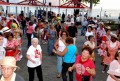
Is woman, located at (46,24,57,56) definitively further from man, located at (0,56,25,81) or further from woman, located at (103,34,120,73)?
man, located at (0,56,25,81)

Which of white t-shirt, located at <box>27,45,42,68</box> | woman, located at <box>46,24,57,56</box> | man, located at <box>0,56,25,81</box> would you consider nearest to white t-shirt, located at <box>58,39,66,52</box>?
white t-shirt, located at <box>27,45,42,68</box>

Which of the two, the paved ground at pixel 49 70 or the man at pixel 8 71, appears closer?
the man at pixel 8 71

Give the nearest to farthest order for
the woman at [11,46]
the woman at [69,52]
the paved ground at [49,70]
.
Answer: the woman at [69,52] → the woman at [11,46] → the paved ground at [49,70]

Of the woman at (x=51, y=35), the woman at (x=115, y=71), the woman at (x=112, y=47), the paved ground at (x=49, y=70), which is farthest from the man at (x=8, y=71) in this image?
the woman at (x=51, y=35)

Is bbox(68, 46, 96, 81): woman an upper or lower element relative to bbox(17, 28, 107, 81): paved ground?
upper

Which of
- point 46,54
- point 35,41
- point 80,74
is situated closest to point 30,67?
point 35,41

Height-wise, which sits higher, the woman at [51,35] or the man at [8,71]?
the man at [8,71]

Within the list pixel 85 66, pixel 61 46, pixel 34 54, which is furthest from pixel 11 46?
pixel 85 66

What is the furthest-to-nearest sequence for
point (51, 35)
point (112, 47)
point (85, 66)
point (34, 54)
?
point (51, 35), point (112, 47), point (34, 54), point (85, 66)

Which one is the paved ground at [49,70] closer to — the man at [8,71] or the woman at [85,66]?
the woman at [85,66]

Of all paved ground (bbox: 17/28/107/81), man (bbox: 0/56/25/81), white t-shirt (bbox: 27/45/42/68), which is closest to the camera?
man (bbox: 0/56/25/81)

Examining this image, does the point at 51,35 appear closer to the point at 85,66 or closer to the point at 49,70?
the point at 49,70

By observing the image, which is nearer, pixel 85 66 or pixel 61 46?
pixel 85 66

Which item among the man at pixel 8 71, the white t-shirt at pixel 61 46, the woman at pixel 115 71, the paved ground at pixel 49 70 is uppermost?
the man at pixel 8 71
